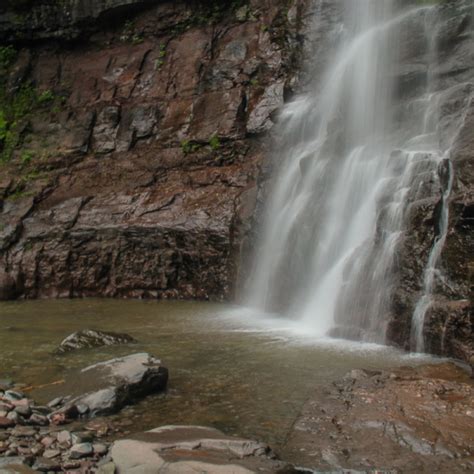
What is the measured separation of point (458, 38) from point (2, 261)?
12609 millimetres

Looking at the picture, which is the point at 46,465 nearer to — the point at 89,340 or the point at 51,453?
the point at 51,453

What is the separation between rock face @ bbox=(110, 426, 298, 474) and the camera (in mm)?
3812

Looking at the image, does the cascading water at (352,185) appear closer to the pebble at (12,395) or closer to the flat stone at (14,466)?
the pebble at (12,395)

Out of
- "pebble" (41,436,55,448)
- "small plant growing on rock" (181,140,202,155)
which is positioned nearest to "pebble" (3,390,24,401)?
"pebble" (41,436,55,448)

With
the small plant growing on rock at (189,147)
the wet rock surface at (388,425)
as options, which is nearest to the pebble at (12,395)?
the wet rock surface at (388,425)

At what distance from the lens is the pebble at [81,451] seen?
4.27m

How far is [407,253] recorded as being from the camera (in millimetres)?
8320

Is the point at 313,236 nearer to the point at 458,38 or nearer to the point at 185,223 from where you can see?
Result: the point at 185,223

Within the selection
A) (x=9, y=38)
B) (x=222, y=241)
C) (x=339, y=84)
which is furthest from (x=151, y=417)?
(x=9, y=38)

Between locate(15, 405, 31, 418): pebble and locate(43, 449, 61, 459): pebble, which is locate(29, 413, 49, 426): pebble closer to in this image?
locate(15, 405, 31, 418): pebble

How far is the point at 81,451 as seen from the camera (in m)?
4.32

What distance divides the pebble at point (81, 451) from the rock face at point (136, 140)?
350 inches

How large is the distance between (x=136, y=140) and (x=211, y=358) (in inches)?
431

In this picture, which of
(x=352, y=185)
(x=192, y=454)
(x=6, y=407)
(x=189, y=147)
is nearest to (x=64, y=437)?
(x=6, y=407)
